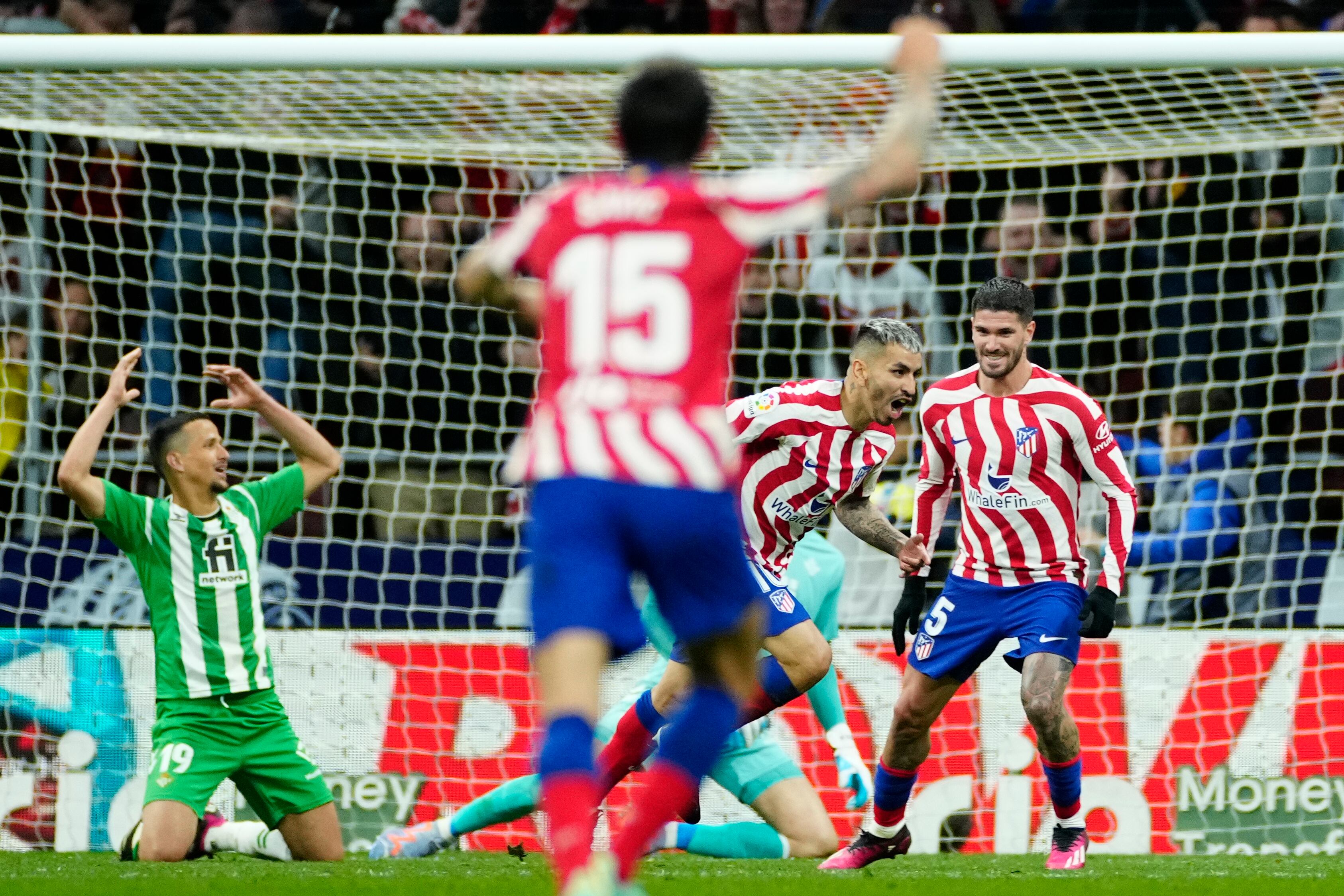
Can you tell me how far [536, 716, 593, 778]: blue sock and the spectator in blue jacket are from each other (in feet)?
17.3

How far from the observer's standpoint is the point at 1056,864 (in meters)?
5.40

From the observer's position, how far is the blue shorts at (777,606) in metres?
5.62

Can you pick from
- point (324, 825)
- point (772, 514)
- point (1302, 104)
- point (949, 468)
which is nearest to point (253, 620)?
point (324, 825)

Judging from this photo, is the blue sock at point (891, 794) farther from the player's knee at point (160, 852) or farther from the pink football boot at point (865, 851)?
the player's knee at point (160, 852)

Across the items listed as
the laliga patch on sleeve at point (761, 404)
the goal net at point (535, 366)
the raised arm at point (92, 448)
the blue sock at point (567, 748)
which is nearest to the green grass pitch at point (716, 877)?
the goal net at point (535, 366)

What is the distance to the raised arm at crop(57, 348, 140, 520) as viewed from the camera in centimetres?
575

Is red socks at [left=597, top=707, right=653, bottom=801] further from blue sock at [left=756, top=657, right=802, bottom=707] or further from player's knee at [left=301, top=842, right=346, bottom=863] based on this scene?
player's knee at [left=301, top=842, right=346, bottom=863]

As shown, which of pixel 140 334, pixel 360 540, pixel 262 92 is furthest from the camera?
pixel 140 334

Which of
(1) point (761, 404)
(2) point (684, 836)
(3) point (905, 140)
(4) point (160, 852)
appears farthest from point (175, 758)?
(3) point (905, 140)

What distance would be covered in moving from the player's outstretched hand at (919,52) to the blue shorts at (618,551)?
92 cm

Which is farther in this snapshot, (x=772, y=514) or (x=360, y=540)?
(x=360, y=540)

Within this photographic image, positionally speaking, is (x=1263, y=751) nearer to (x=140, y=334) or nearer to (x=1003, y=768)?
(x=1003, y=768)

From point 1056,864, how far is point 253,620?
118 inches

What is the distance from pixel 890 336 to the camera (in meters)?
5.80
